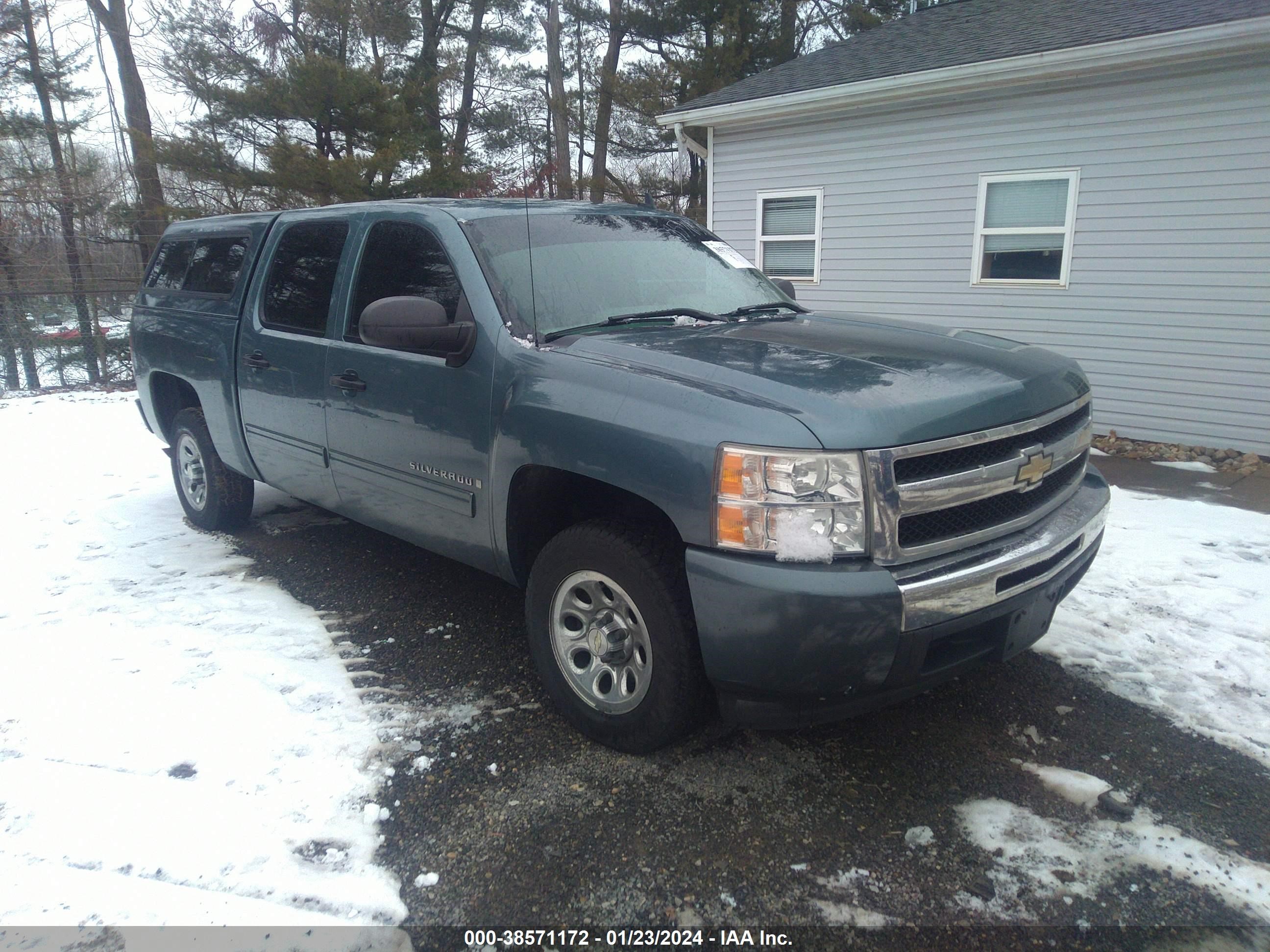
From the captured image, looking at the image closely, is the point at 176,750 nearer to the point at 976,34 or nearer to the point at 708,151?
the point at 708,151

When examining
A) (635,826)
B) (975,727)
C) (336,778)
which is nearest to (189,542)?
(336,778)

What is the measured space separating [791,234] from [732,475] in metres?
9.00

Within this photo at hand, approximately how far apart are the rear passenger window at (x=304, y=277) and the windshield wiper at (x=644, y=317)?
4.70 ft

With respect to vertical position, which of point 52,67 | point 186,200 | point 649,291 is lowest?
point 649,291

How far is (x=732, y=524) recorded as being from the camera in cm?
240

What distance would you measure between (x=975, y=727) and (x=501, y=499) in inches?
76.2

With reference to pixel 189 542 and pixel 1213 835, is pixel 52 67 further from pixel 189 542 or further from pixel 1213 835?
pixel 1213 835

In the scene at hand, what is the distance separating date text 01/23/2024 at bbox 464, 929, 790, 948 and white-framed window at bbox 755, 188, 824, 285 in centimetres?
927

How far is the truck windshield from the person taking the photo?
10.9ft

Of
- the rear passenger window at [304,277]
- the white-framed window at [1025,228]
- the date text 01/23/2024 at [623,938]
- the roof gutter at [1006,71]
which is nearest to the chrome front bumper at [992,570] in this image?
the date text 01/23/2024 at [623,938]

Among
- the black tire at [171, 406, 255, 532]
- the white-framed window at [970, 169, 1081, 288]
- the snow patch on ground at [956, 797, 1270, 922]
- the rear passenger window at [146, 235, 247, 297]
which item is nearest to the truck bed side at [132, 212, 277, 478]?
the rear passenger window at [146, 235, 247, 297]

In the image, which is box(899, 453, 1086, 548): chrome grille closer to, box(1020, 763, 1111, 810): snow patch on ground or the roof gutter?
box(1020, 763, 1111, 810): snow patch on ground

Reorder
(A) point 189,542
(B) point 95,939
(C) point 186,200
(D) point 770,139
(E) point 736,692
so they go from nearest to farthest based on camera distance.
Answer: (B) point 95,939 < (E) point 736,692 < (A) point 189,542 < (D) point 770,139 < (C) point 186,200

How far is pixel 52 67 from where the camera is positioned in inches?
723
